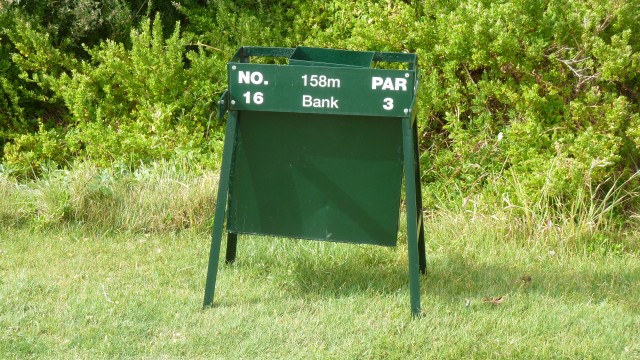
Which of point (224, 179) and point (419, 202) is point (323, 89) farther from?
point (419, 202)

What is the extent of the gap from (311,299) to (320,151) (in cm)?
88

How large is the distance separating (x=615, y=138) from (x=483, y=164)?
108 cm

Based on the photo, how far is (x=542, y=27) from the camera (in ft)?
21.7

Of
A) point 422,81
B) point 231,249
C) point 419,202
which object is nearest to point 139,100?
point 422,81

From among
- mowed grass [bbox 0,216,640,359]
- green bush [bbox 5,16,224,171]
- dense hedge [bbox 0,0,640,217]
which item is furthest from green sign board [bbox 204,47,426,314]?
green bush [bbox 5,16,224,171]

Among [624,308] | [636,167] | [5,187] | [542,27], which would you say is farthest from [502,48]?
[5,187]

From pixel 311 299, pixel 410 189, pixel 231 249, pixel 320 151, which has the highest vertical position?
pixel 320 151

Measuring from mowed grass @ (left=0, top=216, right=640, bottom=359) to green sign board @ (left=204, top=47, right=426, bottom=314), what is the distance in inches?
11.8

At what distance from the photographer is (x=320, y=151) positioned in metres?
4.76

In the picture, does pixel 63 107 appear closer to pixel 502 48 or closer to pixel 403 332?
pixel 502 48

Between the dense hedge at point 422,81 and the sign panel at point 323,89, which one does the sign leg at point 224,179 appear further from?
the dense hedge at point 422,81

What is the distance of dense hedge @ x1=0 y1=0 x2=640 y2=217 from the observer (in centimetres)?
635

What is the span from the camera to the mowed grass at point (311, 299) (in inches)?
172

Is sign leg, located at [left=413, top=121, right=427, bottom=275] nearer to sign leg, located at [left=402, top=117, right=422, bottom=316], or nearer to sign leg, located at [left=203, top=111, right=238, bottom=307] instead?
sign leg, located at [left=402, top=117, right=422, bottom=316]
